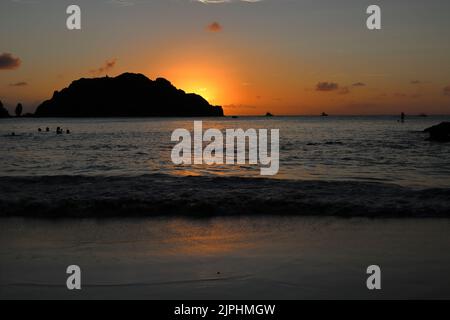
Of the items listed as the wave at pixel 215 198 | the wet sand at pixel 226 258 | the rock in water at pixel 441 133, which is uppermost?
the rock in water at pixel 441 133

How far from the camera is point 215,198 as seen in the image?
12.4 meters

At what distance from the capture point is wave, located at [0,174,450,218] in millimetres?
11094

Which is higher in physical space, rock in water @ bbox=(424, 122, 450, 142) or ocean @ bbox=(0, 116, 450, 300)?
rock in water @ bbox=(424, 122, 450, 142)

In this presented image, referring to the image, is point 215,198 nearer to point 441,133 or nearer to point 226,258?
point 226,258

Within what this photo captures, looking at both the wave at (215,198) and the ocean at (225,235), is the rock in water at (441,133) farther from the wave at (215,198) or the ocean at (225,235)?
the wave at (215,198)

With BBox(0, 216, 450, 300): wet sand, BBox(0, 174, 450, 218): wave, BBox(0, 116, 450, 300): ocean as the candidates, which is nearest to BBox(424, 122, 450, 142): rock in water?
BBox(0, 116, 450, 300): ocean

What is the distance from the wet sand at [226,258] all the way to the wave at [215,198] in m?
1.08

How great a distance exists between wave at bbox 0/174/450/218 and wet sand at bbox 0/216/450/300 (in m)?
1.08

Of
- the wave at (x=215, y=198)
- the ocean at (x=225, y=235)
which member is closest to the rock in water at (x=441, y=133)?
the ocean at (x=225, y=235)

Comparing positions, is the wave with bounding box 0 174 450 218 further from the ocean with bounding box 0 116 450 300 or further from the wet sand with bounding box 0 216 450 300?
the wet sand with bounding box 0 216 450 300

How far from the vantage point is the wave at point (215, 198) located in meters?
11.1

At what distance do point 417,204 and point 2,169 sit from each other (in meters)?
17.7

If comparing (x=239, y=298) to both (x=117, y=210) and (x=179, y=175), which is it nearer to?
(x=117, y=210)
